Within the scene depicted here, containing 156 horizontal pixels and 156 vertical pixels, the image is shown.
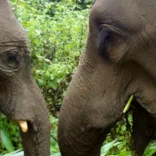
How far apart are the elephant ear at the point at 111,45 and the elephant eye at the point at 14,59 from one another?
0.52 metres

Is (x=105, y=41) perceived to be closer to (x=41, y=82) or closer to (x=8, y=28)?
(x=8, y=28)

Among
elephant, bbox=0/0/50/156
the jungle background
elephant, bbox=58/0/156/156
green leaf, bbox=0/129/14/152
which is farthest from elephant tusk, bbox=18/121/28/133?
green leaf, bbox=0/129/14/152

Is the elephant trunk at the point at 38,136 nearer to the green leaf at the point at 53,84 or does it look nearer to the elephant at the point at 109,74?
the elephant at the point at 109,74

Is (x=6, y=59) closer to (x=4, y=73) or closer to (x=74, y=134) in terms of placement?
(x=4, y=73)

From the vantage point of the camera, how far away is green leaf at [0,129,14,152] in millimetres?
3410

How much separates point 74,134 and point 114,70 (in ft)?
1.10

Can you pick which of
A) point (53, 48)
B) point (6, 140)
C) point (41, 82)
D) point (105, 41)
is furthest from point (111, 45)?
point (53, 48)

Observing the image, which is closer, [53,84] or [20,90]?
[20,90]

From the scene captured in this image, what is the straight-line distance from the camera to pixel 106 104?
2.39m

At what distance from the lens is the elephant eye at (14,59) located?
8.81 feet

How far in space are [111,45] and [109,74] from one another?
0.12 meters

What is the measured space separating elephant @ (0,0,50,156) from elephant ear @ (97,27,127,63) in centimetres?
50

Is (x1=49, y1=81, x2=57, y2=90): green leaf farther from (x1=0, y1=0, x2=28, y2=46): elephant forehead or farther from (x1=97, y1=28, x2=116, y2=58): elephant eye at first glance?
(x1=97, y1=28, x2=116, y2=58): elephant eye

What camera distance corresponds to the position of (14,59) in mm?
2701
